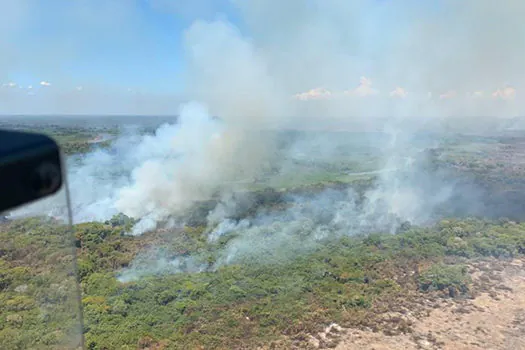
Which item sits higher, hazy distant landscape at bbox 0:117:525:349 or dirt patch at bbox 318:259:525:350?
hazy distant landscape at bbox 0:117:525:349

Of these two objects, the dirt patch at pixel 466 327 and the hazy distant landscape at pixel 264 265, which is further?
the dirt patch at pixel 466 327

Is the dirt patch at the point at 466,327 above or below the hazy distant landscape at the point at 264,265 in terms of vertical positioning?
below

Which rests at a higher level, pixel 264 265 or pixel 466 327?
pixel 264 265

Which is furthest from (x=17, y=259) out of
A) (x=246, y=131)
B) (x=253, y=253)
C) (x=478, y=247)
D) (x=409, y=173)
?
(x=409, y=173)

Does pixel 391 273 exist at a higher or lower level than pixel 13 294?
lower

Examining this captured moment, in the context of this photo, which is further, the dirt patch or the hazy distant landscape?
the dirt patch

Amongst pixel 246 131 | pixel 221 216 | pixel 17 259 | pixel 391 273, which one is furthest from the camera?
pixel 246 131

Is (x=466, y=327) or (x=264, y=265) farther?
(x=264, y=265)

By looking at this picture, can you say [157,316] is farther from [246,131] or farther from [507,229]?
[246,131]
